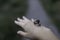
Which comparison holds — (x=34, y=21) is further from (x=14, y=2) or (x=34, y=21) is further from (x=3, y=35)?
(x=14, y=2)

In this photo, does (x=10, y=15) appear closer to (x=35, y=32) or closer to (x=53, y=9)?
(x=53, y=9)

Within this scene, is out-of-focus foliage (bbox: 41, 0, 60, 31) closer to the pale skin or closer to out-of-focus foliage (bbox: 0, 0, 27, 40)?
out-of-focus foliage (bbox: 0, 0, 27, 40)

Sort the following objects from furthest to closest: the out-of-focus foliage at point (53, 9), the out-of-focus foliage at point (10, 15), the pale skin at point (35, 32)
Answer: the out-of-focus foliage at point (53, 9)
the out-of-focus foliage at point (10, 15)
the pale skin at point (35, 32)

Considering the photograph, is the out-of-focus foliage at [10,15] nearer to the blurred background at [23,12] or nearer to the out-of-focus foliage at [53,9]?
the blurred background at [23,12]

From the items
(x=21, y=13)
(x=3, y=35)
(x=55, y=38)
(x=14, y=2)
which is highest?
(x=14, y=2)

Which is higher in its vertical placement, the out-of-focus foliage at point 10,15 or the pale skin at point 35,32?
the out-of-focus foliage at point 10,15

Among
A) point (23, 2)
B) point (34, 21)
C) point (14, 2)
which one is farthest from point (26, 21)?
point (23, 2)

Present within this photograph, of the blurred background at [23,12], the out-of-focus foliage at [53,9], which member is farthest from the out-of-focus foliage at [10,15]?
the out-of-focus foliage at [53,9]
